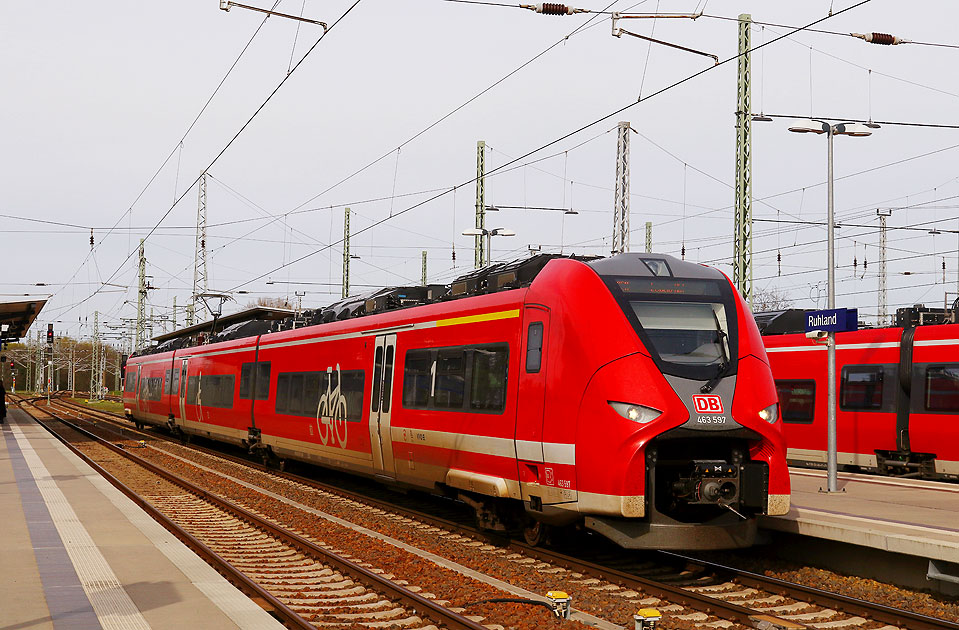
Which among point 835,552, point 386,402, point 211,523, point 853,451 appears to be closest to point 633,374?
point 835,552

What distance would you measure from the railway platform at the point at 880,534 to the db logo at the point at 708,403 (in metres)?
1.91

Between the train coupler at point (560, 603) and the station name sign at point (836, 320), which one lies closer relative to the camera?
the train coupler at point (560, 603)

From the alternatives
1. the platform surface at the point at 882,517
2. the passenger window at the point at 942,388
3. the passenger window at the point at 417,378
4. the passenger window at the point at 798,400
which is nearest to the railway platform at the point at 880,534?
the platform surface at the point at 882,517

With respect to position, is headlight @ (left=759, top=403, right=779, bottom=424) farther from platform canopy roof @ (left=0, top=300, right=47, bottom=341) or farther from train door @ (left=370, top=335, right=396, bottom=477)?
platform canopy roof @ (left=0, top=300, right=47, bottom=341)

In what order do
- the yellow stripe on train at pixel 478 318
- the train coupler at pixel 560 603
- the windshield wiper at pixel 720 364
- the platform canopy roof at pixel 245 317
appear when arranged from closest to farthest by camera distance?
the train coupler at pixel 560 603
the windshield wiper at pixel 720 364
the yellow stripe on train at pixel 478 318
the platform canopy roof at pixel 245 317

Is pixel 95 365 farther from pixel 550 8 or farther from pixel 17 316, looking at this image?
pixel 550 8

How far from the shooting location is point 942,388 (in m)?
18.3

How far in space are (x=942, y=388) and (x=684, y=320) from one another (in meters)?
9.68

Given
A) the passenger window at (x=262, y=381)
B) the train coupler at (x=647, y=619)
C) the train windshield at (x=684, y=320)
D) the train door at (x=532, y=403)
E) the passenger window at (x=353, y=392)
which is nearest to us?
the train coupler at (x=647, y=619)

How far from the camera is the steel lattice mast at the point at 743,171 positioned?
17484 millimetres

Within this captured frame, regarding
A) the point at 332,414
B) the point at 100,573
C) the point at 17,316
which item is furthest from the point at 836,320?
the point at 17,316

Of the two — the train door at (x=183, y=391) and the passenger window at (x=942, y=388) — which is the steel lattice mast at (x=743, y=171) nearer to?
the passenger window at (x=942, y=388)

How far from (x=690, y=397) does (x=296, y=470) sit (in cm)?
1566

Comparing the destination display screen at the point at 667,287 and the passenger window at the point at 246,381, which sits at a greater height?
the destination display screen at the point at 667,287
